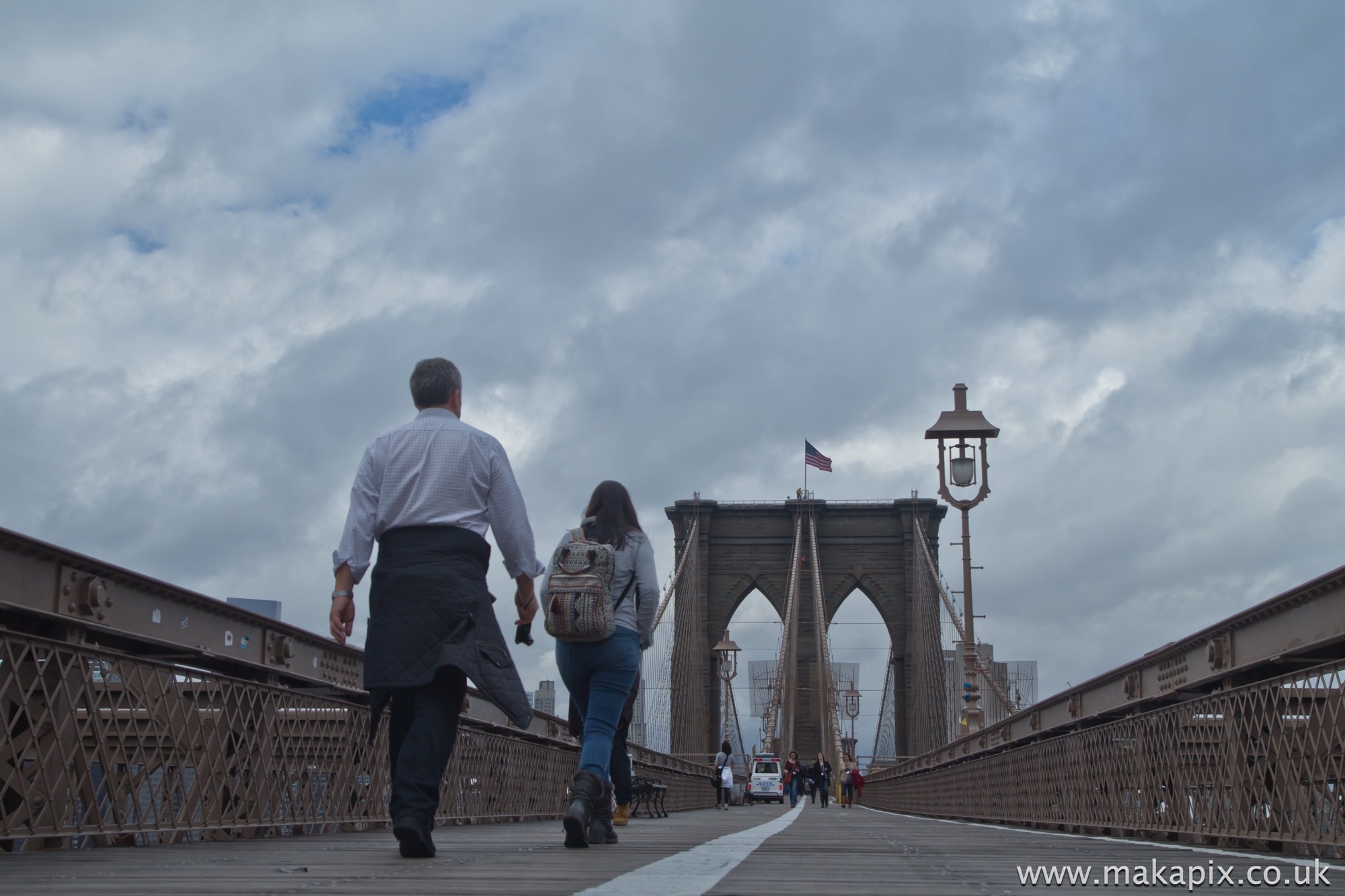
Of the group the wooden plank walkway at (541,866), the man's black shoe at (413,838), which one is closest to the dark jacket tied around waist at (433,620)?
the man's black shoe at (413,838)

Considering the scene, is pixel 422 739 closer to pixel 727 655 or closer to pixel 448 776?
→ pixel 448 776

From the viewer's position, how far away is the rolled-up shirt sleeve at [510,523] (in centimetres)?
438

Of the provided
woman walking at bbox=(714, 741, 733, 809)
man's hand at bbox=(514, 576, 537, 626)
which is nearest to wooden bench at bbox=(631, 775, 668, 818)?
man's hand at bbox=(514, 576, 537, 626)

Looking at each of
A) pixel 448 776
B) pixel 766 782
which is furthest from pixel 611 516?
pixel 766 782

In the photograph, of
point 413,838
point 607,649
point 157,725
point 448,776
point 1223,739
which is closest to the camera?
point 413,838

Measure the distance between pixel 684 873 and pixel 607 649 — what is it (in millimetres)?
1928

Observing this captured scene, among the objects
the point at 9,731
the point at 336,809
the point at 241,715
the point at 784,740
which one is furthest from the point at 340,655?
the point at 784,740

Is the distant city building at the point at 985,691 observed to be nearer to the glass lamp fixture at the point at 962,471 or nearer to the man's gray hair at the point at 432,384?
the glass lamp fixture at the point at 962,471

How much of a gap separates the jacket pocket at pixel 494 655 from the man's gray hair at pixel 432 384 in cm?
85

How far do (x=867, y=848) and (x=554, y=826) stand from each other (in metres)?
3.41

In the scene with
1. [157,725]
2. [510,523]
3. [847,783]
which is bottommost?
[847,783]

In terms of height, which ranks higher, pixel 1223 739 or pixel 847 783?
pixel 1223 739

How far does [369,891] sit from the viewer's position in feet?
9.09

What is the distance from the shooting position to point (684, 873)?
10.9 feet
